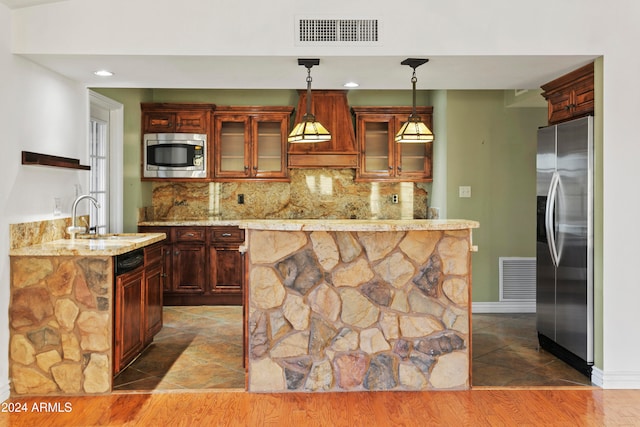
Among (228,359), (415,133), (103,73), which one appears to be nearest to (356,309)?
(228,359)

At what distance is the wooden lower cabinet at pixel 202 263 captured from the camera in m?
6.01

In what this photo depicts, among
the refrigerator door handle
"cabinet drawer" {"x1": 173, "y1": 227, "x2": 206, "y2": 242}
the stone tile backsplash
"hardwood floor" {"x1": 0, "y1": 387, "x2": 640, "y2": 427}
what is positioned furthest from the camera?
the stone tile backsplash

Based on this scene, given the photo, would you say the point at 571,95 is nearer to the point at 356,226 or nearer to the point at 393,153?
the point at 356,226

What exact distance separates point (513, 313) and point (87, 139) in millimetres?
4686

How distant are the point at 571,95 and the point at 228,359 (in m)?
3.37

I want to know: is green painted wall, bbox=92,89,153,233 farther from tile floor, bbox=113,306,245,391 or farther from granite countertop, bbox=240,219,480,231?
granite countertop, bbox=240,219,480,231

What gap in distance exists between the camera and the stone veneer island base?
3453 mm

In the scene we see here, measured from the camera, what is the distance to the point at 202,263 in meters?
6.05

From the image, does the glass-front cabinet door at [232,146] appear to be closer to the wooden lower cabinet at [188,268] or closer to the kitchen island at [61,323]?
Answer: the wooden lower cabinet at [188,268]
